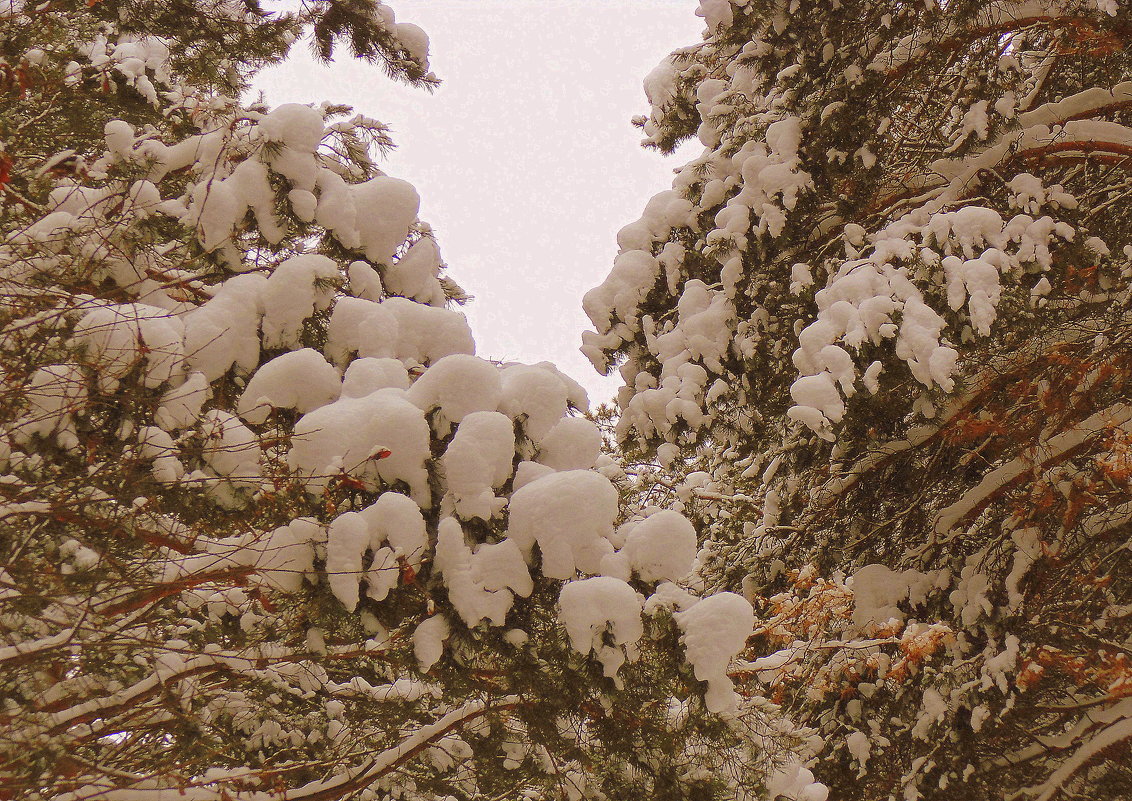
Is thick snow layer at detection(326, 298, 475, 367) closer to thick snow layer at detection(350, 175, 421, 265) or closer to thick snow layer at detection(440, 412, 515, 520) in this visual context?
thick snow layer at detection(350, 175, 421, 265)

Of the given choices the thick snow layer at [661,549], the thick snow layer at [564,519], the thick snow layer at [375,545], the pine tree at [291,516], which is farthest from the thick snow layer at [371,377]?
the thick snow layer at [661,549]

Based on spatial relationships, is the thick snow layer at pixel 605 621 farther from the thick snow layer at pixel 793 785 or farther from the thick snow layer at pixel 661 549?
the thick snow layer at pixel 793 785

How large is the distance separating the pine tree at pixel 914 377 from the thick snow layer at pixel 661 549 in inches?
60.6

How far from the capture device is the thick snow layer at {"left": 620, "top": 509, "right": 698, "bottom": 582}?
2.76 metres

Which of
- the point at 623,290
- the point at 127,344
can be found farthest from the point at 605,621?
the point at 623,290

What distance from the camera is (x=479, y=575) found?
2.56 metres

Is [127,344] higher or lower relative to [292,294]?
lower

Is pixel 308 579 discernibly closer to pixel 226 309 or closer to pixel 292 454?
pixel 292 454

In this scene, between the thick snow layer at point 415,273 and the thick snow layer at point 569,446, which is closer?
the thick snow layer at point 569,446

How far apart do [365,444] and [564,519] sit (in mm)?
718

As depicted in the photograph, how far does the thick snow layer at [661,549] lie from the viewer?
2.76m

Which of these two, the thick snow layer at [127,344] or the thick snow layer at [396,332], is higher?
the thick snow layer at [396,332]

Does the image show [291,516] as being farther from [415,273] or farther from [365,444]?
[415,273]

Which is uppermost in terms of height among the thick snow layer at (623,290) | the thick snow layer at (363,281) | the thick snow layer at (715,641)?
the thick snow layer at (623,290)
